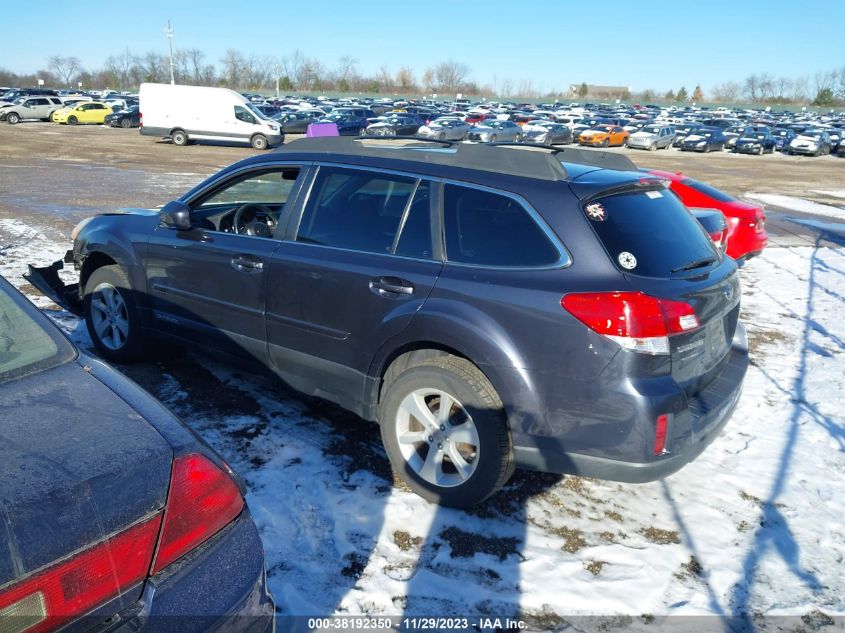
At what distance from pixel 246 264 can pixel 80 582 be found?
2.70 meters

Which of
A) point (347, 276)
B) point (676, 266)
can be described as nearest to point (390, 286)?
point (347, 276)

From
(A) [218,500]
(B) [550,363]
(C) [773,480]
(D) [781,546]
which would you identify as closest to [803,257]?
(C) [773,480]

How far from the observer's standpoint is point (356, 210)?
12.6ft

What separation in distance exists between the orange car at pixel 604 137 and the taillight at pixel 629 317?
40.6 meters

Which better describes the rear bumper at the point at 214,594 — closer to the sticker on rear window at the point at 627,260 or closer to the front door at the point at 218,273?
the sticker on rear window at the point at 627,260

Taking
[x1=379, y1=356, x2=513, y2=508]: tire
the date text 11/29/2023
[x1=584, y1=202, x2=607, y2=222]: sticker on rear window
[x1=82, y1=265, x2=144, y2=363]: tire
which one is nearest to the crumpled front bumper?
[x1=82, y1=265, x2=144, y2=363]: tire

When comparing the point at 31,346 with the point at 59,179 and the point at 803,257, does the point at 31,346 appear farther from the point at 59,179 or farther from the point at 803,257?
the point at 59,179

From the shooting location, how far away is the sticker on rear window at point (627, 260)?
3.04 meters

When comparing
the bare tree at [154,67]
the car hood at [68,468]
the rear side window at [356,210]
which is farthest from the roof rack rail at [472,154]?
the bare tree at [154,67]

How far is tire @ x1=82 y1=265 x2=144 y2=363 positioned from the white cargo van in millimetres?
24663

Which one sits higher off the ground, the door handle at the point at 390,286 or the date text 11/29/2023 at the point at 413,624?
the door handle at the point at 390,286

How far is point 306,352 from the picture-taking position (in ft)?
12.7

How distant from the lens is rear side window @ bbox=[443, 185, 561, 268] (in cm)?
316

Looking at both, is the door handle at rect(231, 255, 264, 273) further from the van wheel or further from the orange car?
the orange car
